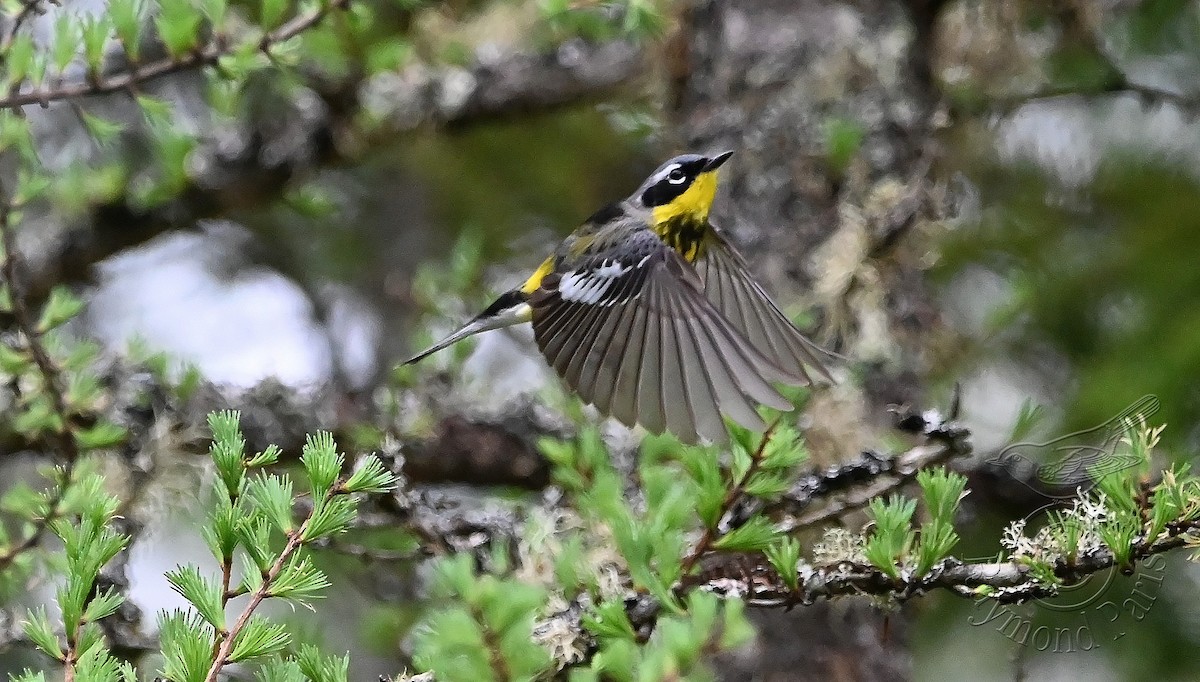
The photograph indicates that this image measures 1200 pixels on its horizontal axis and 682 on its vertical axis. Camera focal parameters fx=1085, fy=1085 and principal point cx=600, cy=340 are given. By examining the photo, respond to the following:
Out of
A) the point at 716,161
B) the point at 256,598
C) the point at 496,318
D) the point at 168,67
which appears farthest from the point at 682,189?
the point at 256,598

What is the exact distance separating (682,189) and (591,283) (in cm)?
40

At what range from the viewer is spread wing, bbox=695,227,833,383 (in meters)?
1.92

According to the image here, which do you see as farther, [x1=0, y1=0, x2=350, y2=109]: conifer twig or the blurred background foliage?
the blurred background foliage

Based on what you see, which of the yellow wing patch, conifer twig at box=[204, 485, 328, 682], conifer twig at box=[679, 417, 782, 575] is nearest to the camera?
conifer twig at box=[204, 485, 328, 682]

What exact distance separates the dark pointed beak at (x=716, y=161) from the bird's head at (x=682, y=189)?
0.09 ft

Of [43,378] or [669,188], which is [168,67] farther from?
[669,188]

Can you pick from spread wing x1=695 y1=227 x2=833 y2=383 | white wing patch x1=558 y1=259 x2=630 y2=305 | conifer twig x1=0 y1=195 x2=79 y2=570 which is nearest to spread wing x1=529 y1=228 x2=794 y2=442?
white wing patch x1=558 y1=259 x2=630 y2=305

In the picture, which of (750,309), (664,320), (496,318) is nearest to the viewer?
(664,320)

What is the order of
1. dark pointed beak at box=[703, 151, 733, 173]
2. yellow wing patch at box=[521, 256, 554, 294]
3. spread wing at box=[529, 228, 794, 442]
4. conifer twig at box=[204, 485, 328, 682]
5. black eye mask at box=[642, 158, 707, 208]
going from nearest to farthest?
conifer twig at box=[204, 485, 328, 682] < spread wing at box=[529, 228, 794, 442] < dark pointed beak at box=[703, 151, 733, 173] < black eye mask at box=[642, 158, 707, 208] < yellow wing patch at box=[521, 256, 554, 294]

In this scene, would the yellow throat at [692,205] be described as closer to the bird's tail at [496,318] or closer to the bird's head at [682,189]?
the bird's head at [682,189]

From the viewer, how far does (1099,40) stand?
279 cm

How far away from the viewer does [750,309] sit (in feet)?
7.02

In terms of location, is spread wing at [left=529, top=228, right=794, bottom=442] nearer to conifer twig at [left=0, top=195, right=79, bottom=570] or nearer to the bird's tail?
the bird's tail

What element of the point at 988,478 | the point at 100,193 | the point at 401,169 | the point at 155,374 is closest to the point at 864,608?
the point at 988,478
